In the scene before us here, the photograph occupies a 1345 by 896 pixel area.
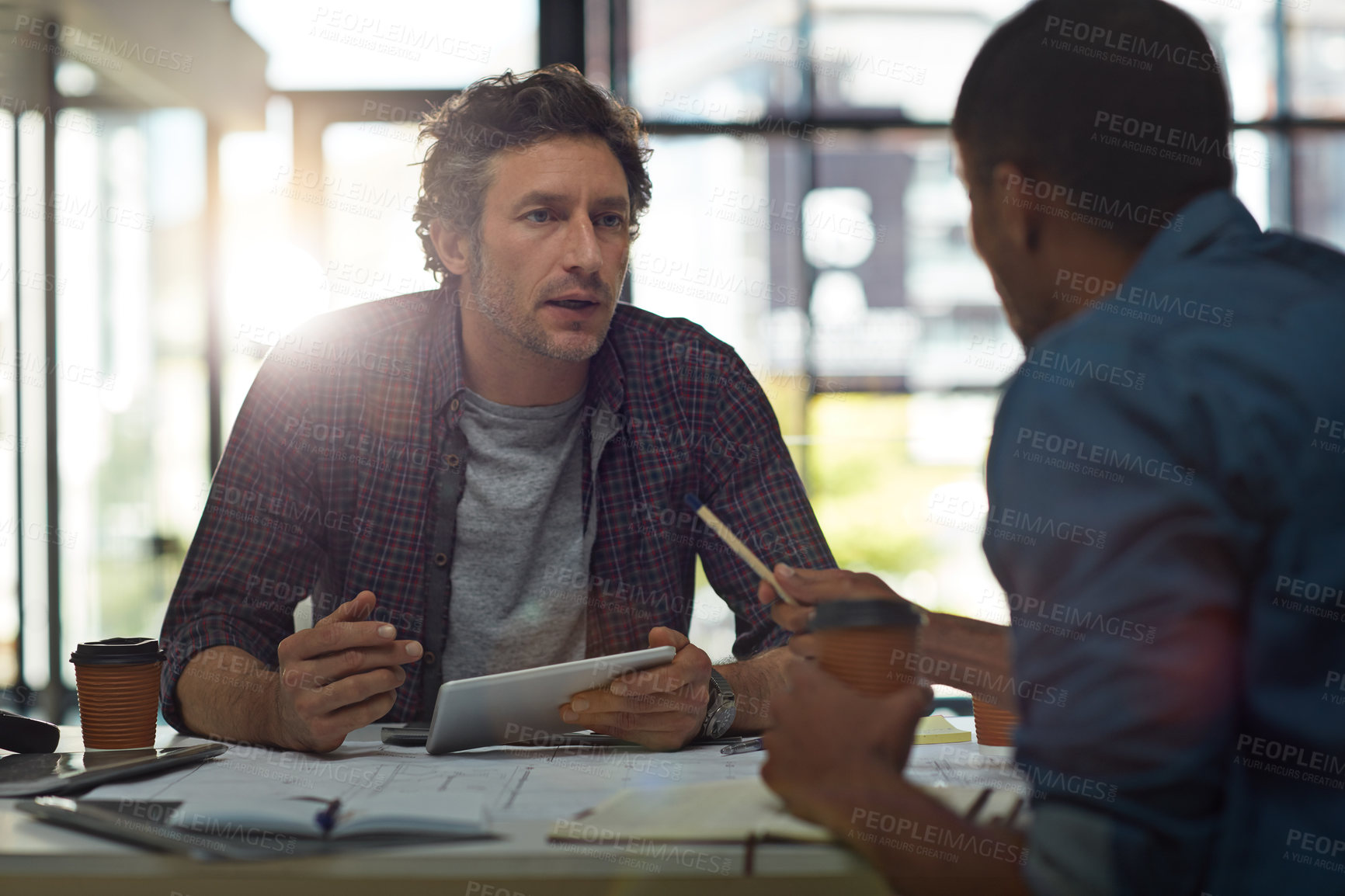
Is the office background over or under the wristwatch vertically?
over

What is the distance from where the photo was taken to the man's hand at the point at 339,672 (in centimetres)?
124

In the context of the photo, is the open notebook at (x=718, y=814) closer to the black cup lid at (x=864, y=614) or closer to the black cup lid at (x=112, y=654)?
the black cup lid at (x=864, y=614)

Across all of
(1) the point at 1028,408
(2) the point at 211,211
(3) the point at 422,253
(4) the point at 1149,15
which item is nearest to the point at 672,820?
(1) the point at 1028,408

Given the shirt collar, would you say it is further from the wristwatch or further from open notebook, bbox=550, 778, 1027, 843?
open notebook, bbox=550, 778, 1027, 843

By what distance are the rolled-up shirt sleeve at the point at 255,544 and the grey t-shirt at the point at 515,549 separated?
265 mm

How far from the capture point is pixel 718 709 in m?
1.39

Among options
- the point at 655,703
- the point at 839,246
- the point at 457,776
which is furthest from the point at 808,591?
the point at 839,246

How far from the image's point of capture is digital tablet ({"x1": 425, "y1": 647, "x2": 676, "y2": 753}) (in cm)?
118

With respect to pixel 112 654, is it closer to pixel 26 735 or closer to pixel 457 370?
pixel 26 735

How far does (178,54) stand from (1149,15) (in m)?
3.48

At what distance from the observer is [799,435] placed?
4203mm

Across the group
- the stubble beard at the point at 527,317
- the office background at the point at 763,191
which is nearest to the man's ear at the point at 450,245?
the stubble beard at the point at 527,317

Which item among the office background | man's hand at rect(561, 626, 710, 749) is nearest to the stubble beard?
man's hand at rect(561, 626, 710, 749)

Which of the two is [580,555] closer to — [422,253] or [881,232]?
[422,253]
